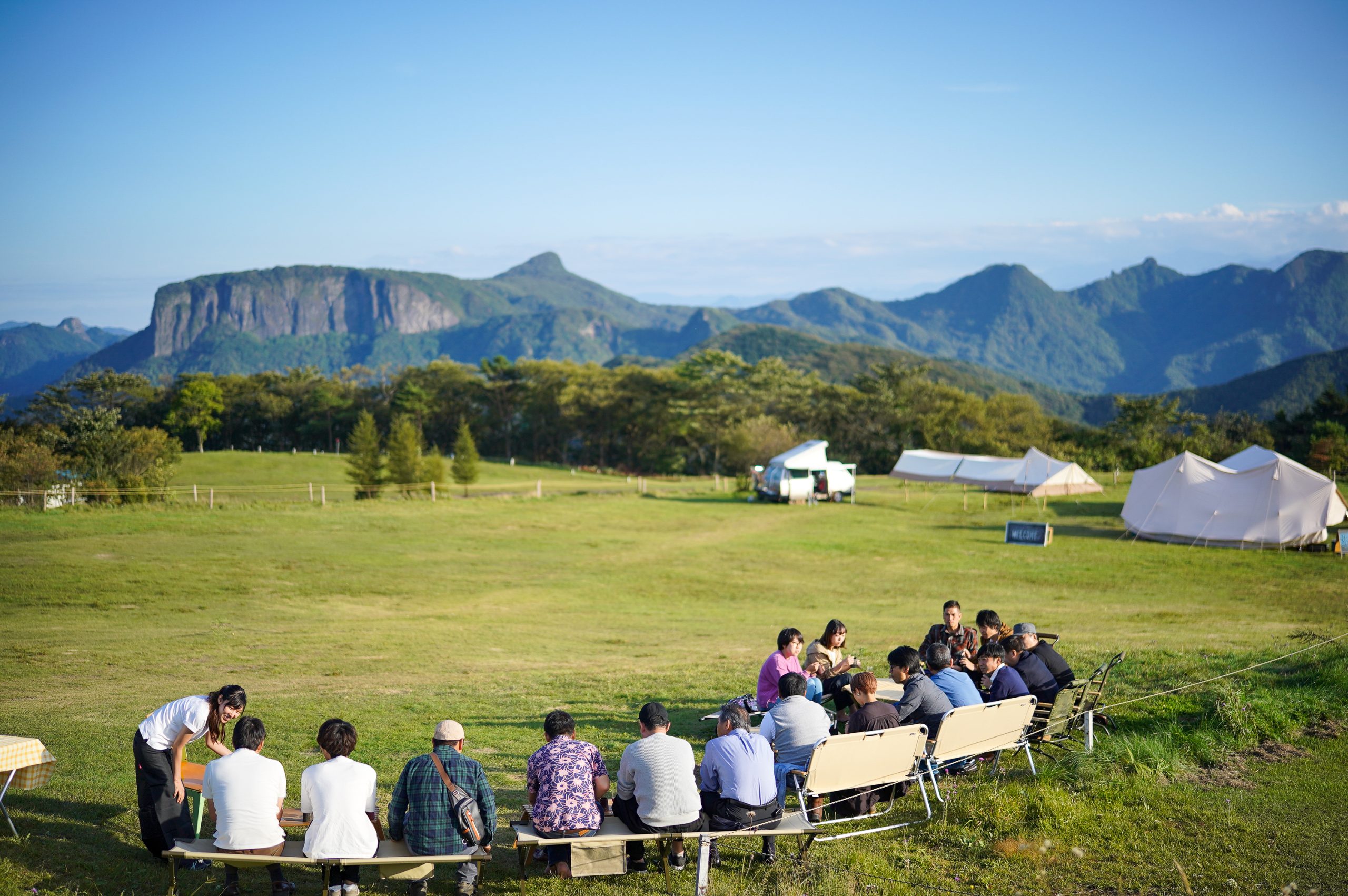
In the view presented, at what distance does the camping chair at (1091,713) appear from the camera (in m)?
7.98

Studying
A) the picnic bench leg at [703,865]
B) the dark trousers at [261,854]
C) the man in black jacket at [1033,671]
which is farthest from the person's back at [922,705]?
the dark trousers at [261,854]

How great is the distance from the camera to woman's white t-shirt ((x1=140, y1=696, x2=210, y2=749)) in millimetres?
5781

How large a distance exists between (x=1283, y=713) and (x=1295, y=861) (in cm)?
329

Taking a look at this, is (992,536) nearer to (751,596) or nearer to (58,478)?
(751,596)

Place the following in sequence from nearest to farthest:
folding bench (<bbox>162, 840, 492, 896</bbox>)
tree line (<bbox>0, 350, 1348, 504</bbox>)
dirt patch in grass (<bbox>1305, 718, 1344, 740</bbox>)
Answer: folding bench (<bbox>162, 840, 492, 896</bbox>)
dirt patch in grass (<bbox>1305, 718, 1344, 740</bbox>)
tree line (<bbox>0, 350, 1348, 504</bbox>)

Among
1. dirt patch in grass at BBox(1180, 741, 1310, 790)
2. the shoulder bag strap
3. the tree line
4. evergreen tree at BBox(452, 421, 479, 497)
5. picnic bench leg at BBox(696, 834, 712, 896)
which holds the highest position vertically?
the tree line

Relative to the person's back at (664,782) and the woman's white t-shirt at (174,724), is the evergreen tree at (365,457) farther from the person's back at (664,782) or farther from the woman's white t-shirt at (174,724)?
the person's back at (664,782)

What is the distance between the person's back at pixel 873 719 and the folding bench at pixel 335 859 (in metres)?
2.80

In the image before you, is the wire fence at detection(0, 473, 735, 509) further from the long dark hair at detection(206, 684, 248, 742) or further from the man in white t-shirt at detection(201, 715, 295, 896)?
the man in white t-shirt at detection(201, 715, 295, 896)

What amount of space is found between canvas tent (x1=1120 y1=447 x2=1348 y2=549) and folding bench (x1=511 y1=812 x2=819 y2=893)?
28.3 meters

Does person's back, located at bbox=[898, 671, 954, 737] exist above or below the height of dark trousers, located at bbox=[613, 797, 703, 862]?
above

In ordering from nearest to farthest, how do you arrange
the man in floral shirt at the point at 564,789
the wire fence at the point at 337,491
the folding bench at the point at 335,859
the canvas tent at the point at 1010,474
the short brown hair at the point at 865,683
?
the folding bench at the point at 335,859, the man in floral shirt at the point at 564,789, the short brown hair at the point at 865,683, the wire fence at the point at 337,491, the canvas tent at the point at 1010,474

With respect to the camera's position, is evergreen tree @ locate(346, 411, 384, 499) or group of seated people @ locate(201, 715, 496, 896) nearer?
group of seated people @ locate(201, 715, 496, 896)

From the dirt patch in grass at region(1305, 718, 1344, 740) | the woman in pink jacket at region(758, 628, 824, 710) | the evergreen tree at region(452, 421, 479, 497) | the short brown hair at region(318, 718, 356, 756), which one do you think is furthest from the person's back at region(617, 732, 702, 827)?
the evergreen tree at region(452, 421, 479, 497)
